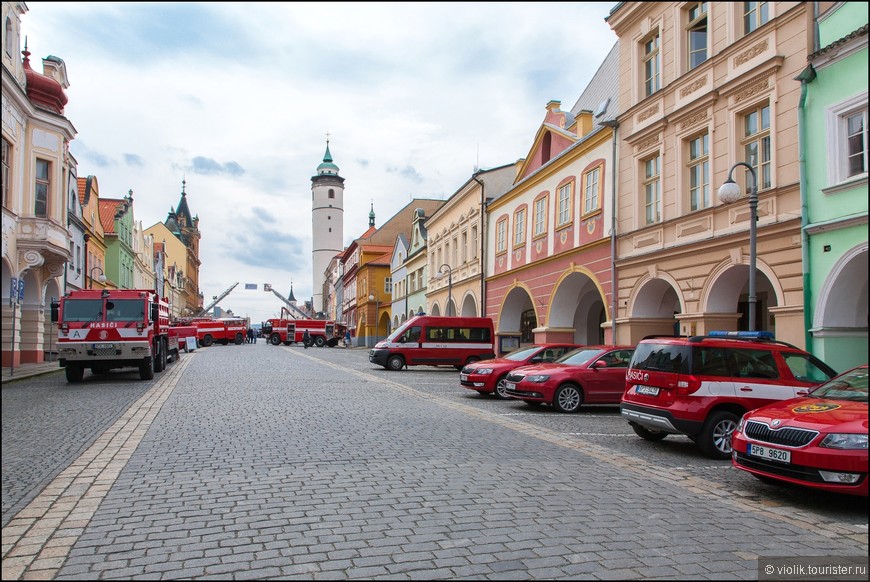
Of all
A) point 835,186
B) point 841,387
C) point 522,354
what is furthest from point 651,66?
point 841,387

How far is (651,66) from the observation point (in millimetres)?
20469

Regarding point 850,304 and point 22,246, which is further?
point 22,246

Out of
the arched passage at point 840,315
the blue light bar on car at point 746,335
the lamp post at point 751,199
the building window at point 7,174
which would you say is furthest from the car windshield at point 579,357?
the building window at point 7,174

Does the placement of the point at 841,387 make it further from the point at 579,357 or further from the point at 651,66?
the point at 651,66

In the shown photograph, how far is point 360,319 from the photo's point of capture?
7869cm

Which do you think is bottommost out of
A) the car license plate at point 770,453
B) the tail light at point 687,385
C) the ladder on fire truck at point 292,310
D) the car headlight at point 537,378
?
the car license plate at point 770,453

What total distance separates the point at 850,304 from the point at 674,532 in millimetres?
9836

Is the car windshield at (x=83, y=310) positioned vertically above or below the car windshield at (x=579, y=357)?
above

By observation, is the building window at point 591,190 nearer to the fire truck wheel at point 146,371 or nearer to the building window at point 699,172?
the building window at point 699,172

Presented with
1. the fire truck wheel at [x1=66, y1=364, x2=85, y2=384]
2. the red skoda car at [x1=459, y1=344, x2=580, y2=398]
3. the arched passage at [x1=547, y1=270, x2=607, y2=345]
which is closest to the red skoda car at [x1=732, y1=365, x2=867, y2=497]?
the red skoda car at [x1=459, y1=344, x2=580, y2=398]

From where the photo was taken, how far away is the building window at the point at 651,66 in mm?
19969

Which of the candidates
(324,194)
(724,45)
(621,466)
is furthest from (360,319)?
(621,466)

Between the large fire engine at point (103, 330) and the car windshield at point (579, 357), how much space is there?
12.1 metres

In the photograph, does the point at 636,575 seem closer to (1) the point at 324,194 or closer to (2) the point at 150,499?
(2) the point at 150,499
